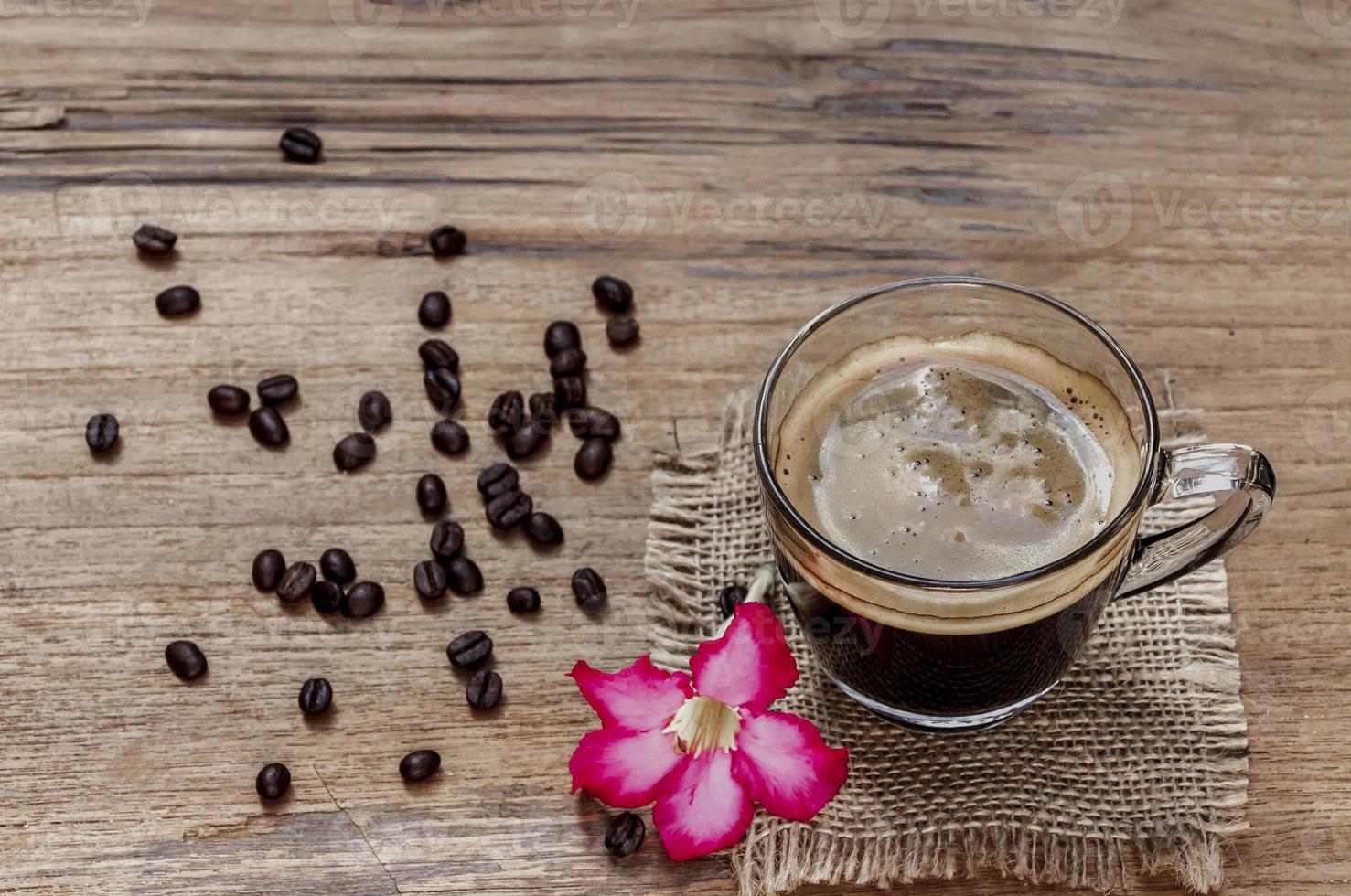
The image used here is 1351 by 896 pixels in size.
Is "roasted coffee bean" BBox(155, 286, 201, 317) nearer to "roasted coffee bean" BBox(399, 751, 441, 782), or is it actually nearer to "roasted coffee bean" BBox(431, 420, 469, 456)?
"roasted coffee bean" BBox(431, 420, 469, 456)

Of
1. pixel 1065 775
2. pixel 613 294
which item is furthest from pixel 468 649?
pixel 1065 775

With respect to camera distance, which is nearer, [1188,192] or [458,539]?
[458,539]

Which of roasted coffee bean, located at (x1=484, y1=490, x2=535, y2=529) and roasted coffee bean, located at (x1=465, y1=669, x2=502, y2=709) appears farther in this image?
roasted coffee bean, located at (x1=484, y1=490, x2=535, y2=529)

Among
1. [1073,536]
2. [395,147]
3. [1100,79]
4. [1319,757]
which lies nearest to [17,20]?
[395,147]

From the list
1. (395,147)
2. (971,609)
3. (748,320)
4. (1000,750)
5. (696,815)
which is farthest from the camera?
(395,147)

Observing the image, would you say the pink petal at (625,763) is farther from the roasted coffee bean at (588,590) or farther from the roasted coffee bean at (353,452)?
the roasted coffee bean at (353,452)

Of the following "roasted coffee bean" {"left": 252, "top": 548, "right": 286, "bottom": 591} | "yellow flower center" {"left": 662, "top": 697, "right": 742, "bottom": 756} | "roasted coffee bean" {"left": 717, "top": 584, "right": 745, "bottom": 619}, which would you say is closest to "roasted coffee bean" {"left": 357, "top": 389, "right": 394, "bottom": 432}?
"roasted coffee bean" {"left": 252, "top": 548, "right": 286, "bottom": 591}

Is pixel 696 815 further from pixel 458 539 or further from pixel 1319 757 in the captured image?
pixel 1319 757

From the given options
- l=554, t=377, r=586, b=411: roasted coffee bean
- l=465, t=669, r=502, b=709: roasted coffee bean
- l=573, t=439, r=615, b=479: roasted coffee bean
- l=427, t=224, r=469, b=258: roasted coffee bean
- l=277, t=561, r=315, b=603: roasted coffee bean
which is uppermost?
l=427, t=224, r=469, b=258: roasted coffee bean
